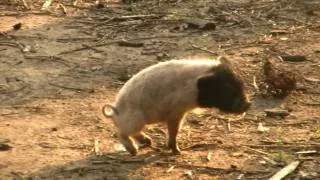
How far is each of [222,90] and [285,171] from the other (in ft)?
2.77

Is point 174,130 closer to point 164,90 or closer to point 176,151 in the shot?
point 176,151

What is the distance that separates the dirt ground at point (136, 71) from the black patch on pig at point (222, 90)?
52cm

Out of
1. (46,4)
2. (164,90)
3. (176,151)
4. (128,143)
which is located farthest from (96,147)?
(46,4)

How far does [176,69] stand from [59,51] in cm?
367

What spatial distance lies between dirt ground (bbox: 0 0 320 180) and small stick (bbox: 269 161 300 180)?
3 centimetres

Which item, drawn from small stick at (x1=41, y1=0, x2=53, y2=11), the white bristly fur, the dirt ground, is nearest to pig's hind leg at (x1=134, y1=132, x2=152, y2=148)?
the dirt ground

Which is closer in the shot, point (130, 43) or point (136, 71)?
point (136, 71)

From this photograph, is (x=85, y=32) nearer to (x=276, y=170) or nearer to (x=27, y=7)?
(x=27, y=7)

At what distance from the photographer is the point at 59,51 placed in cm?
895

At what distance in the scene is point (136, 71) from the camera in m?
8.02

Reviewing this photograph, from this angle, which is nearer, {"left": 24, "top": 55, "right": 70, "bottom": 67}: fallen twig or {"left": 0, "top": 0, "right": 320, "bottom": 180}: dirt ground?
{"left": 0, "top": 0, "right": 320, "bottom": 180}: dirt ground

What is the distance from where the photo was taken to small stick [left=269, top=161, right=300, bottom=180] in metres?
5.22

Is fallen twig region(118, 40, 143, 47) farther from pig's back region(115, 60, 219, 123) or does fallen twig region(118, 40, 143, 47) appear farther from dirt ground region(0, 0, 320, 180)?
pig's back region(115, 60, 219, 123)

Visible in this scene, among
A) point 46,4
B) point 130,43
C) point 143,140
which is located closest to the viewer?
point 143,140
